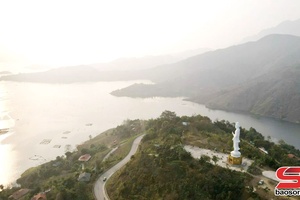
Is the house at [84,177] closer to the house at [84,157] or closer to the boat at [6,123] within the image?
the house at [84,157]

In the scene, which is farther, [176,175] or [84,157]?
[84,157]

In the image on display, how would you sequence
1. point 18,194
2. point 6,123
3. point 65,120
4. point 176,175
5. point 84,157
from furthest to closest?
point 65,120
point 6,123
point 84,157
point 18,194
point 176,175

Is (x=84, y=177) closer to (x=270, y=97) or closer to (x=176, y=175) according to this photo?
(x=176, y=175)

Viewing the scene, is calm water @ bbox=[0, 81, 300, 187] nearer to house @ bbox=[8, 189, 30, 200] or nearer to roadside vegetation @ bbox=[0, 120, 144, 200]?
roadside vegetation @ bbox=[0, 120, 144, 200]

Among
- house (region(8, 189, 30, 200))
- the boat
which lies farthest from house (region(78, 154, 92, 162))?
the boat

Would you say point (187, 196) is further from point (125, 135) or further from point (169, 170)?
point (125, 135)

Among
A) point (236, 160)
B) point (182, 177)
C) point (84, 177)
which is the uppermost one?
point (236, 160)

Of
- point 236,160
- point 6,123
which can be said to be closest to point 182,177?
point 236,160

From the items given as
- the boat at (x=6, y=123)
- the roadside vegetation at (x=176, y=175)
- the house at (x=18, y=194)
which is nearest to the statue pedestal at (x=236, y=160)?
the roadside vegetation at (x=176, y=175)
